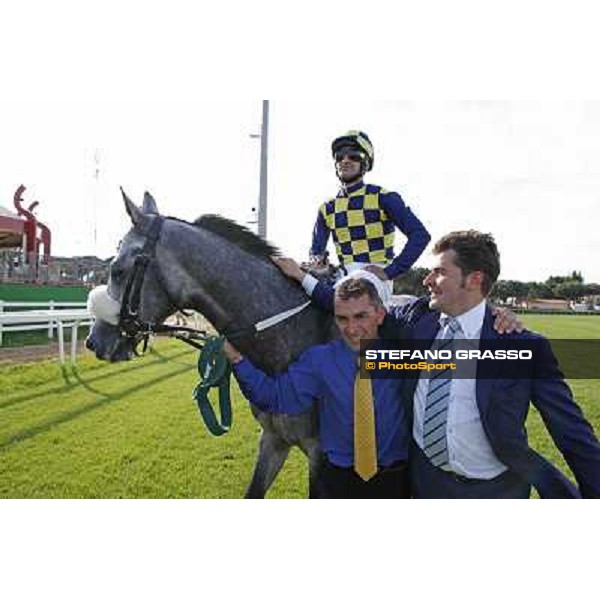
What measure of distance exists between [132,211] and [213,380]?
675mm

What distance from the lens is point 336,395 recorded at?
74.6 inches

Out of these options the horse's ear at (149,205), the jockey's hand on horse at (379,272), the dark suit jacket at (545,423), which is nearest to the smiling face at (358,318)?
the jockey's hand on horse at (379,272)

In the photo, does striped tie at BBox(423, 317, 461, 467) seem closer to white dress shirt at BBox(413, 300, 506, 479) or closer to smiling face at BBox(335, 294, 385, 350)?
white dress shirt at BBox(413, 300, 506, 479)

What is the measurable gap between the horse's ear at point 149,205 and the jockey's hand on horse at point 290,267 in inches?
19.1

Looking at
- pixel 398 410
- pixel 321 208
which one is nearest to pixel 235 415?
pixel 398 410

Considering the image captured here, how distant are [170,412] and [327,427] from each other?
0.76 metres

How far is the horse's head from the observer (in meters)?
2.08

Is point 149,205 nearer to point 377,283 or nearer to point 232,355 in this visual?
point 232,355

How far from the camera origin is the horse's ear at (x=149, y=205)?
2.15 m

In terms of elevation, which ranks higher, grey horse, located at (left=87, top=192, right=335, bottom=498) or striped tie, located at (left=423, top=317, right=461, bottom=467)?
grey horse, located at (left=87, top=192, right=335, bottom=498)

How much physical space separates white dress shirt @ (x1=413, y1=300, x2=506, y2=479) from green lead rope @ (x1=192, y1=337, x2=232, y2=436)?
679 millimetres

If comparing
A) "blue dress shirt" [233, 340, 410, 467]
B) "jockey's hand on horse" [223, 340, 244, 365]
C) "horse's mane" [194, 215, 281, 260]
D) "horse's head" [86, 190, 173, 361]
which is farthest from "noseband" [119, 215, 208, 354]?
"blue dress shirt" [233, 340, 410, 467]

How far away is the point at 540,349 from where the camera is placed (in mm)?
1717

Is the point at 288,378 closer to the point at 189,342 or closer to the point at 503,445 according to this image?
the point at 189,342
